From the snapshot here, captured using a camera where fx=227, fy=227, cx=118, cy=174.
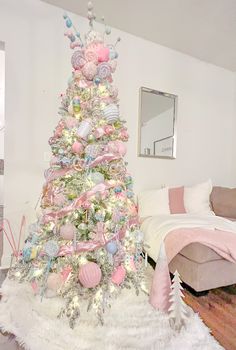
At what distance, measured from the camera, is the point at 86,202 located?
5.05 ft

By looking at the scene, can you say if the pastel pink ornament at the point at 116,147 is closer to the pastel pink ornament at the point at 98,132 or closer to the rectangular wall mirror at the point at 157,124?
the pastel pink ornament at the point at 98,132

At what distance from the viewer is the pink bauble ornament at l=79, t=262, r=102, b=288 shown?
55.7 inches

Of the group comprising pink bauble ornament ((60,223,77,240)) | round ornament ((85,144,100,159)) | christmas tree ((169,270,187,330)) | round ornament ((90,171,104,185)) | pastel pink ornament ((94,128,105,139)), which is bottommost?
christmas tree ((169,270,187,330))

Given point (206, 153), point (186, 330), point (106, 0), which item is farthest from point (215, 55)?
point (186, 330)

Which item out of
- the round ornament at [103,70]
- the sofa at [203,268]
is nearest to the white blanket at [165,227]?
the sofa at [203,268]

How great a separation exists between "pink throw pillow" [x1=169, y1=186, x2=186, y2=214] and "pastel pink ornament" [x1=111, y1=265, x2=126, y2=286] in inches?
50.1

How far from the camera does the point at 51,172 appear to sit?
1653mm

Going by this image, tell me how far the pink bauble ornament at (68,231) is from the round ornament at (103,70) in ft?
3.47

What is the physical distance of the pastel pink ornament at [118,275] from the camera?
1.57 metres

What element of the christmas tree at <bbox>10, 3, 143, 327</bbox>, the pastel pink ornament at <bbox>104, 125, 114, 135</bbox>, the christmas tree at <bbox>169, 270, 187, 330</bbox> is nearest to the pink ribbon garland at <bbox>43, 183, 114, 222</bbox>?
the christmas tree at <bbox>10, 3, 143, 327</bbox>

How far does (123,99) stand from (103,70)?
1191 millimetres

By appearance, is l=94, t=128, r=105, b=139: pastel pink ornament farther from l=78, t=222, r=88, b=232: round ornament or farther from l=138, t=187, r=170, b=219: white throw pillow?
l=138, t=187, r=170, b=219: white throw pillow

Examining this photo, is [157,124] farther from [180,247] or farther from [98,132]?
[180,247]

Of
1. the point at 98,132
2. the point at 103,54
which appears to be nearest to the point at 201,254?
the point at 98,132
